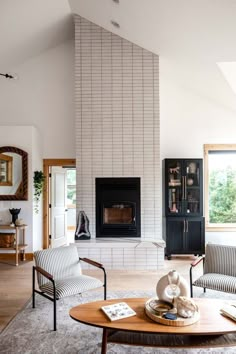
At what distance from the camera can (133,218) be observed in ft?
18.2

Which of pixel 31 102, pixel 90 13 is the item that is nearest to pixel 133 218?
pixel 31 102

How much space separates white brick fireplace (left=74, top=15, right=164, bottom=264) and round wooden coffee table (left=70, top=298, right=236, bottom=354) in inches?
123

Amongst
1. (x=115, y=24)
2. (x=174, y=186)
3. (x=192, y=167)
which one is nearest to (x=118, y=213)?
(x=174, y=186)

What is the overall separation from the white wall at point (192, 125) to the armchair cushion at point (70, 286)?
11.5 feet

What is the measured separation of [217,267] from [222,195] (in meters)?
2.82

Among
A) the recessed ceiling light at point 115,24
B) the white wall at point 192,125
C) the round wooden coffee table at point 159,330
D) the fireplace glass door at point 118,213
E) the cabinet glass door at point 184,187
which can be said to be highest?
the recessed ceiling light at point 115,24

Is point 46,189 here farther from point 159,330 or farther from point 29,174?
point 159,330

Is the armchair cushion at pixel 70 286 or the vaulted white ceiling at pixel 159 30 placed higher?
the vaulted white ceiling at pixel 159 30

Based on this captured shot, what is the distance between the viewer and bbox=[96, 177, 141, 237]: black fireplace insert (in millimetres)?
5527

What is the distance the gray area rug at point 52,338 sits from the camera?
2.61 m

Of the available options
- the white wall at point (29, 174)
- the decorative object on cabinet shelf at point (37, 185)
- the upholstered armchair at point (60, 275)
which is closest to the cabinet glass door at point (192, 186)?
the upholstered armchair at point (60, 275)

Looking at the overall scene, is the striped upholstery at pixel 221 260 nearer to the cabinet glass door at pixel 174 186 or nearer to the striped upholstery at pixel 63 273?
the striped upholstery at pixel 63 273

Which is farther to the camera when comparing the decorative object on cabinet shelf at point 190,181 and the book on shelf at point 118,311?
the decorative object on cabinet shelf at point 190,181

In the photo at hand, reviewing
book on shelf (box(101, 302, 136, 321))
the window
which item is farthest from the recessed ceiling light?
book on shelf (box(101, 302, 136, 321))
